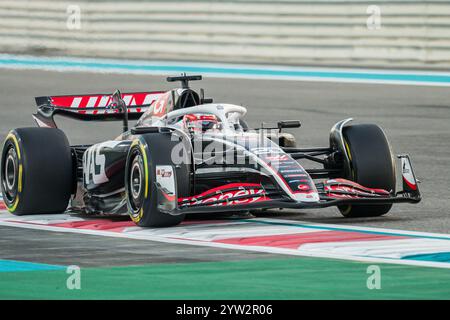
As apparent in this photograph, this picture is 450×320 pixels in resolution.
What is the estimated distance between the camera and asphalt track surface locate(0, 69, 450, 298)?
973 centimetres

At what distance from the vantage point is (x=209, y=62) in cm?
2891

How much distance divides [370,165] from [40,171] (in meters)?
2.95

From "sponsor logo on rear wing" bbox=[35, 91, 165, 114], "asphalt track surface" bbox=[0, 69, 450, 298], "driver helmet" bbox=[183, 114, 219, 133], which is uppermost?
"sponsor logo on rear wing" bbox=[35, 91, 165, 114]

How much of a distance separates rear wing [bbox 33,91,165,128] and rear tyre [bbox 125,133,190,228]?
231 centimetres

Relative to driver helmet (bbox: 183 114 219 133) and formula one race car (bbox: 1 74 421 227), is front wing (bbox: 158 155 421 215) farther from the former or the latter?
driver helmet (bbox: 183 114 219 133)

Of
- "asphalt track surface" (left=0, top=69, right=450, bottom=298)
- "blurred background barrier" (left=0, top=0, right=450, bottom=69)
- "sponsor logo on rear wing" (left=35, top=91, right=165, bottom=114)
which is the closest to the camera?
"asphalt track surface" (left=0, top=69, right=450, bottom=298)

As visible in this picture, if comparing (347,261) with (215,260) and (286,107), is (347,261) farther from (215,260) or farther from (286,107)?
(286,107)

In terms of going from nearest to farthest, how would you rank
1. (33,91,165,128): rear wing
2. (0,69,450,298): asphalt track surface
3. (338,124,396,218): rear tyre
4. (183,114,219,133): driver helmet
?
(0,69,450,298): asphalt track surface → (338,124,396,218): rear tyre → (183,114,219,133): driver helmet → (33,91,165,128): rear wing

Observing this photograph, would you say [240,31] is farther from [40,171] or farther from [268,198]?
[268,198]

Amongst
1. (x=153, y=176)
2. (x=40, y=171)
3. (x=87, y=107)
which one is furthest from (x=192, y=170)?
(x=87, y=107)

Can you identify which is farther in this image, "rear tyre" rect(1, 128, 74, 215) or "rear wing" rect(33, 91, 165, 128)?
"rear wing" rect(33, 91, 165, 128)

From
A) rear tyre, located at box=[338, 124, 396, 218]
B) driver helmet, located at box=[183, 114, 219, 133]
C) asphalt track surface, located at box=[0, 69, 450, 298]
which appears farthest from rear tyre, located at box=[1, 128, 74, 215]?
rear tyre, located at box=[338, 124, 396, 218]

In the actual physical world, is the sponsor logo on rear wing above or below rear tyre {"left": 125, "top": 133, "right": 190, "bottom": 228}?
above
